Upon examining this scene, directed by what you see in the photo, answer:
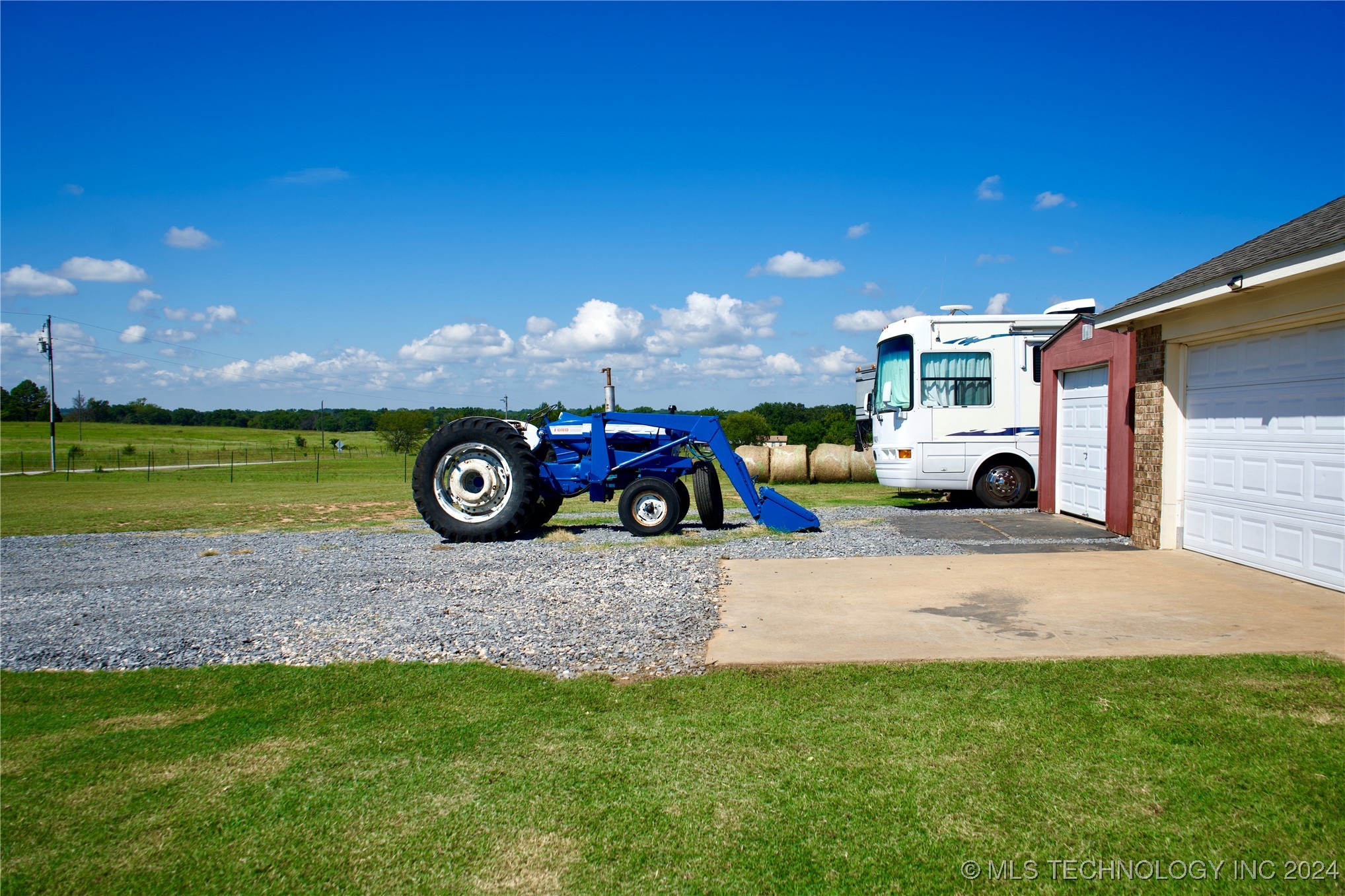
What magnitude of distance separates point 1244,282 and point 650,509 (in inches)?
281

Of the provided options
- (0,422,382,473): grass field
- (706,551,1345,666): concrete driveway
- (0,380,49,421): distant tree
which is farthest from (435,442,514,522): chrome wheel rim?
(0,380,49,421): distant tree

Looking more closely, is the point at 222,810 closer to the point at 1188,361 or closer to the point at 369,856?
the point at 369,856

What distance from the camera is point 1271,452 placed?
7.10 metres

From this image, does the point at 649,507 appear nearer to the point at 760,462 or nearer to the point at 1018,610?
the point at 1018,610

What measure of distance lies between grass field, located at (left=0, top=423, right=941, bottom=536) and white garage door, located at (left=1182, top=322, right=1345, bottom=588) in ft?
24.3

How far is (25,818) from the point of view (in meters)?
3.22

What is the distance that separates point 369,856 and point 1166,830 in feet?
9.74

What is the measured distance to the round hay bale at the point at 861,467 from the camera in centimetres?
2112

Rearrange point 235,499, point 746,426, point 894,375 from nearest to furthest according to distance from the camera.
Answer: point 894,375 → point 235,499 → point 746,426

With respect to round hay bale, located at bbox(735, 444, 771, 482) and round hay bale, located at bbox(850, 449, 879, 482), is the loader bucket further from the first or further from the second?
round hay bale, located at bbox(850, 449, 879, 482)

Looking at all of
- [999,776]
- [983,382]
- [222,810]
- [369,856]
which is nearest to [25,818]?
[222,810]

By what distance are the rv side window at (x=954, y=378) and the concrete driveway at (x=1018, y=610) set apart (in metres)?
5.82

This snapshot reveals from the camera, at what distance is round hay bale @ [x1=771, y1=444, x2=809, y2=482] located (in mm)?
21125

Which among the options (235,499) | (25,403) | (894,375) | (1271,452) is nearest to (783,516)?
(894,375)
